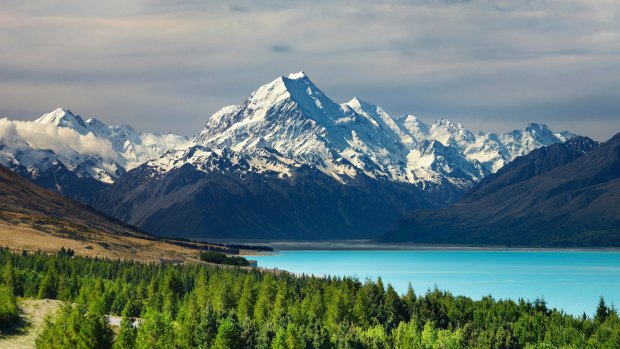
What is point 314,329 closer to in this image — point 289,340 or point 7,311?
point 289,340

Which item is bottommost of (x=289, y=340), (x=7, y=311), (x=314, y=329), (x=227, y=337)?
(x=289, y=340)

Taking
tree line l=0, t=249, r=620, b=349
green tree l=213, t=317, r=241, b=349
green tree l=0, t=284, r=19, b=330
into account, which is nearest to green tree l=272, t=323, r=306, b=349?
tree line l=0, t=249, r=620, b=349

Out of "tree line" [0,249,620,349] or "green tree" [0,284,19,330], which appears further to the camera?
"green tree" [0,284,19,330]

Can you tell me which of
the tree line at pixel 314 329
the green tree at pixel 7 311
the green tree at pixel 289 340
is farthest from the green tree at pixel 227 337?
the green tree at pixel 7 311

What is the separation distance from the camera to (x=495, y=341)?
161 m

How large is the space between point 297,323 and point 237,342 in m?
36.1

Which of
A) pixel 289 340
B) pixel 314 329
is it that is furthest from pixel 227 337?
pixel 314 329

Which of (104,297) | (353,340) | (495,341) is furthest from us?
(104,297)

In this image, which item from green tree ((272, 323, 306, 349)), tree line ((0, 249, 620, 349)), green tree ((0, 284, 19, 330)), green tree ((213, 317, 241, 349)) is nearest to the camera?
green tree ((213, 317, 241, 349))

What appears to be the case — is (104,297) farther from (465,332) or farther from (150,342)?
(465,332)

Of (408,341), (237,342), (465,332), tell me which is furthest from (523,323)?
(237,342)

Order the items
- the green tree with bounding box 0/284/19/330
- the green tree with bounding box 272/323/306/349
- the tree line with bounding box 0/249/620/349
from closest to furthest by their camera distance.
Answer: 1. the green tree with bounding box 272/323/306/349
2. the tree line with bounding box 0/249/620/349
3. the green tree with bounding box 0/284/19/330

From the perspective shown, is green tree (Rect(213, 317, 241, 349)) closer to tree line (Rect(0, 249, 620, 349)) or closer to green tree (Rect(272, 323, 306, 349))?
tree line (Rect(0, 249, 620, 349))

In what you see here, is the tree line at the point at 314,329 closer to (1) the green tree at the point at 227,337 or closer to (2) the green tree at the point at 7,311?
(1) the green tree at the point at 227,337
